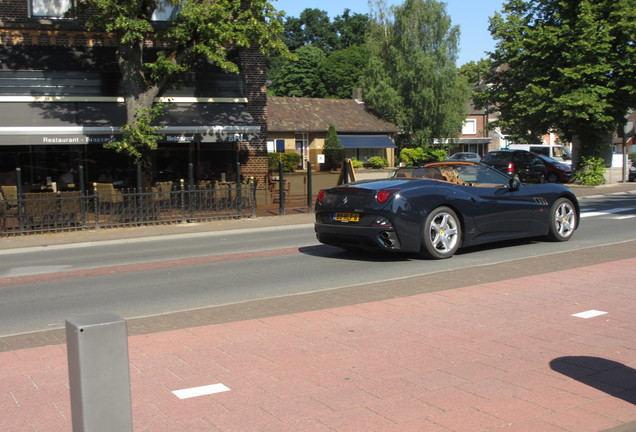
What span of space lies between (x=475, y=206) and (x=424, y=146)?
46124mm

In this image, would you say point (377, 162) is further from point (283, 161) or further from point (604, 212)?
point (604, 212)

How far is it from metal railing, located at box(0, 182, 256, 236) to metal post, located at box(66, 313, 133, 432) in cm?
1436

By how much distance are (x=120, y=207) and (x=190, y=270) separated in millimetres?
7407

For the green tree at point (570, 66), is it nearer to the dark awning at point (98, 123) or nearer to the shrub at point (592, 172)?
the shrub at point (592, 172)

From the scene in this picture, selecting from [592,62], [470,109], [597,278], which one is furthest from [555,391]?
[470,109]

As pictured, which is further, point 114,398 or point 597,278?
point 597,278

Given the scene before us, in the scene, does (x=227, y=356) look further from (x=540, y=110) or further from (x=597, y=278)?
(x=540, y=110)

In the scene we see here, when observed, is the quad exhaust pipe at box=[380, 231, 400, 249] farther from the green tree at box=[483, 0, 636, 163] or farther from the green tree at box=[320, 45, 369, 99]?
the green tree at box=[320, 45, 369, 99]

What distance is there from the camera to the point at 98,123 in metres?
19.3

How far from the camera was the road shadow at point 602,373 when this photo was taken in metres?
4.40

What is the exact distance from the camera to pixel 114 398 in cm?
277

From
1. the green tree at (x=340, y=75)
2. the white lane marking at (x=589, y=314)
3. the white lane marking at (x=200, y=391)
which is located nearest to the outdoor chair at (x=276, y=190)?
the white lane marking at (x=589, y=314)

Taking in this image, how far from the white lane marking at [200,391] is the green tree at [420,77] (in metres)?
50.8

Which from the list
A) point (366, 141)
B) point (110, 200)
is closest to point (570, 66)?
point (110, 200)
